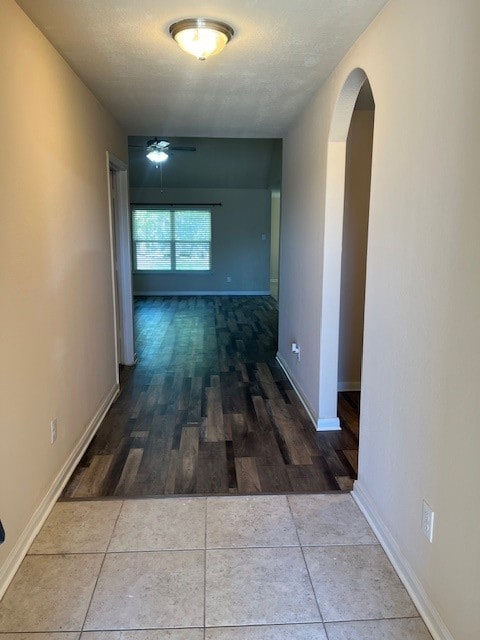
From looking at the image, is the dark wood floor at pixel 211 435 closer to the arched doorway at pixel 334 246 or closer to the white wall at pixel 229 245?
the arched doorway at pixel 334 246

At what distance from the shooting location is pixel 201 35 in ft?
7.51

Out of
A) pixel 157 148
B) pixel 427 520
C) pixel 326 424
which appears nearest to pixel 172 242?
pixel 157 148

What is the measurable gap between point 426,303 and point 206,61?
1951 millimetres

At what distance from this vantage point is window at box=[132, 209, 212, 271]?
10.7 meters

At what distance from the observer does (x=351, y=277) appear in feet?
14.0

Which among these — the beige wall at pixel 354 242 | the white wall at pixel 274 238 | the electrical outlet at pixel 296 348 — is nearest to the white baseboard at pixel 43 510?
the electrical outlet at pixel 296 348

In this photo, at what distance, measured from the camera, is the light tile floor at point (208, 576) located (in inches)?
66.5

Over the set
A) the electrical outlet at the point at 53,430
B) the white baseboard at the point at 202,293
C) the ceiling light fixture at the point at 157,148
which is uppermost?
the ceiling light fixture at the point at 157,148

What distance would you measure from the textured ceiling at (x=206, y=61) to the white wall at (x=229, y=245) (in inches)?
256

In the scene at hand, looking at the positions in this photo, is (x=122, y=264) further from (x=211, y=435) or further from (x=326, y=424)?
(x=326, y=424)

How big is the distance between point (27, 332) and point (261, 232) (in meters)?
8.97

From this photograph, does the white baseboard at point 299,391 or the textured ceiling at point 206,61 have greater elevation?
the textured ceiling at point 206,61

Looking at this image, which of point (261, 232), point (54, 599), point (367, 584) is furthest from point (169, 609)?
point (261, 232)

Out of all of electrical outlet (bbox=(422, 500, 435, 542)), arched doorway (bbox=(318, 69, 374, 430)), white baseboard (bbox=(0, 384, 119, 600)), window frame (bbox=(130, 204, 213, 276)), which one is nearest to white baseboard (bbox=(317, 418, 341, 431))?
arched doorway (bbox=(318, 69, 374, 430))
